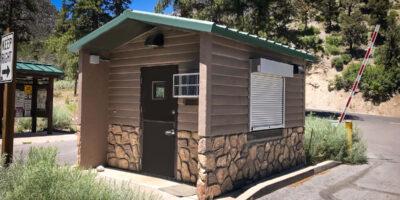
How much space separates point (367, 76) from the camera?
36062mm

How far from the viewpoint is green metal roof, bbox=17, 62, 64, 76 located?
15373 mm

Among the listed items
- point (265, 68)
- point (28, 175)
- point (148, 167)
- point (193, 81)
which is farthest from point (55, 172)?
point (265, 68)

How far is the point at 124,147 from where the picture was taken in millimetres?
9125

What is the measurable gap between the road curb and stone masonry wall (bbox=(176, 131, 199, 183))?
1.13 metres

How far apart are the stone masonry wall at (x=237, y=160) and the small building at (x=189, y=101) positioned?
0.7 inches

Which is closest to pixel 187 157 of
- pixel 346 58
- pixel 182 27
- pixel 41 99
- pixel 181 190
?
pixel 181 190

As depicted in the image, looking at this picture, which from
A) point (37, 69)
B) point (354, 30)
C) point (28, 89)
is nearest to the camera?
point (37, 69)

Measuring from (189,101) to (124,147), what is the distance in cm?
228

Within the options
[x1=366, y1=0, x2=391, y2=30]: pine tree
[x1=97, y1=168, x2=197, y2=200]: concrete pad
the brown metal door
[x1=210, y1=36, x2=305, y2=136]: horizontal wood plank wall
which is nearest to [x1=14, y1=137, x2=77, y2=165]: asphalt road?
[x1=97, y1=168, x2=197, y2=200]: concrete pad

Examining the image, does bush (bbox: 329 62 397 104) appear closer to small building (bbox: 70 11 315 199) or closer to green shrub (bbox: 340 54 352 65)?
green shrub (bbox: 340 54 352 65)

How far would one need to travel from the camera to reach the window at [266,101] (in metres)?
8.09

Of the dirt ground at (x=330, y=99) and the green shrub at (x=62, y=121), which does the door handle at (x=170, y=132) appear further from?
the dirt ground at (x=330, y=99)

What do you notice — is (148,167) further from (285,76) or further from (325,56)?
(325,56)

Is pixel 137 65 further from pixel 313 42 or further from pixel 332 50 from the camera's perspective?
pixel 332 50
